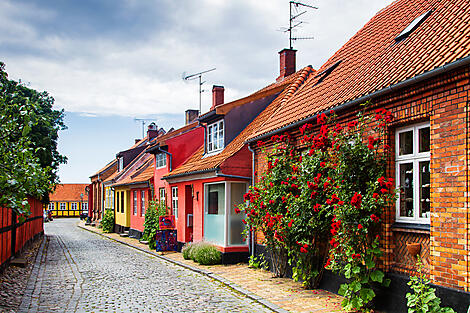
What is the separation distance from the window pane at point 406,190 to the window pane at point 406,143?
231mm

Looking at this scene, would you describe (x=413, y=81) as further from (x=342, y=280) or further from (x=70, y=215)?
(x=70, y=215)

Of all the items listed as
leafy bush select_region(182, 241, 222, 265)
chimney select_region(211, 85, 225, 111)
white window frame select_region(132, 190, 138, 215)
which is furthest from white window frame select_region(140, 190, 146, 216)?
leafy bush select_region(182, 241, 222, 265)

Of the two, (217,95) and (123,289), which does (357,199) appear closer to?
(123,289)

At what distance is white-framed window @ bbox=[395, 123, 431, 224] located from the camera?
7477 millimetres

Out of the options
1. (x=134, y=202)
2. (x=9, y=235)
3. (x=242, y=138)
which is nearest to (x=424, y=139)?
(x=242, y=138)

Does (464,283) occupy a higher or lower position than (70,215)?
higher

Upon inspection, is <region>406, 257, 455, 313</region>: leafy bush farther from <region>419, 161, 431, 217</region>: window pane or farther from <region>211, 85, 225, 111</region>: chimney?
<region>211, 85, 225, 111</region>: chimney

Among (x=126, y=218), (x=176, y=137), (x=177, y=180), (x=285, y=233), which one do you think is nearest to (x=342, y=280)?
(x=285, y=233)

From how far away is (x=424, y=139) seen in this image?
7.55 m

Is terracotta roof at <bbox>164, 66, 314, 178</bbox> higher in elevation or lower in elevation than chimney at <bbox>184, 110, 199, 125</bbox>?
lower

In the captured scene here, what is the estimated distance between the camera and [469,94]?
253 inches

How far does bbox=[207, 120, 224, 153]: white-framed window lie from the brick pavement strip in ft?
16.6

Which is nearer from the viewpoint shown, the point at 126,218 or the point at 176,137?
the point at 176,137

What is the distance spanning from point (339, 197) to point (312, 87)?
5.80m
